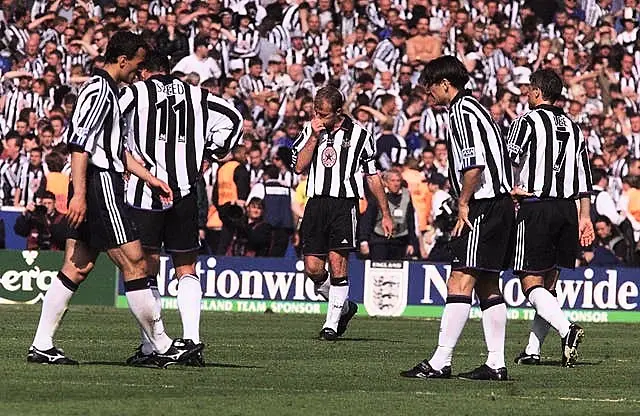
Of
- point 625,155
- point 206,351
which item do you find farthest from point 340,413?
point 625,155

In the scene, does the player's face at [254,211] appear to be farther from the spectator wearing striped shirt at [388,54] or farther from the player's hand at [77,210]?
the player's hand at [77,210]

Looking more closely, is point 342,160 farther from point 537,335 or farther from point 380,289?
point 380,289

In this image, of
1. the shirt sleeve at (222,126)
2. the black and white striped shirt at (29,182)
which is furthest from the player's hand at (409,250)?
the shirt sleeve at (222,126)

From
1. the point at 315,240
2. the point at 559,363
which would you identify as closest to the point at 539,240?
the point at 559,363

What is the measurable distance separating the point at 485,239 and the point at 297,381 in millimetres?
1637

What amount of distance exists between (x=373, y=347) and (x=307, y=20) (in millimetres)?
13569

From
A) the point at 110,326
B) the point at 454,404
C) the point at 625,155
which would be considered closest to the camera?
the point at 454,404

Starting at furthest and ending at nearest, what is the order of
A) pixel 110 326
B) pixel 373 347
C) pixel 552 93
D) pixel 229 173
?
1. pixel 229 173
2. pixel 110 326
3. pixel 373 347
4. pixel 552 93

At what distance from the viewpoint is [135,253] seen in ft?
37.2

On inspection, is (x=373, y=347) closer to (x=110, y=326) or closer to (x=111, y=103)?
(x=110, y=326)

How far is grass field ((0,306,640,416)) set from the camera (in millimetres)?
9594

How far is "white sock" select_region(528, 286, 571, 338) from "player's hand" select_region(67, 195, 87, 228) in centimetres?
425

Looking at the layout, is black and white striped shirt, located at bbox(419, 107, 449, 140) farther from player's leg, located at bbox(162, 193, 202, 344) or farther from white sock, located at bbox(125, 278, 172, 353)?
white sock, located at bbox(125, 278, 172, 353)

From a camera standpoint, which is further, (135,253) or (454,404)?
(135,253)
